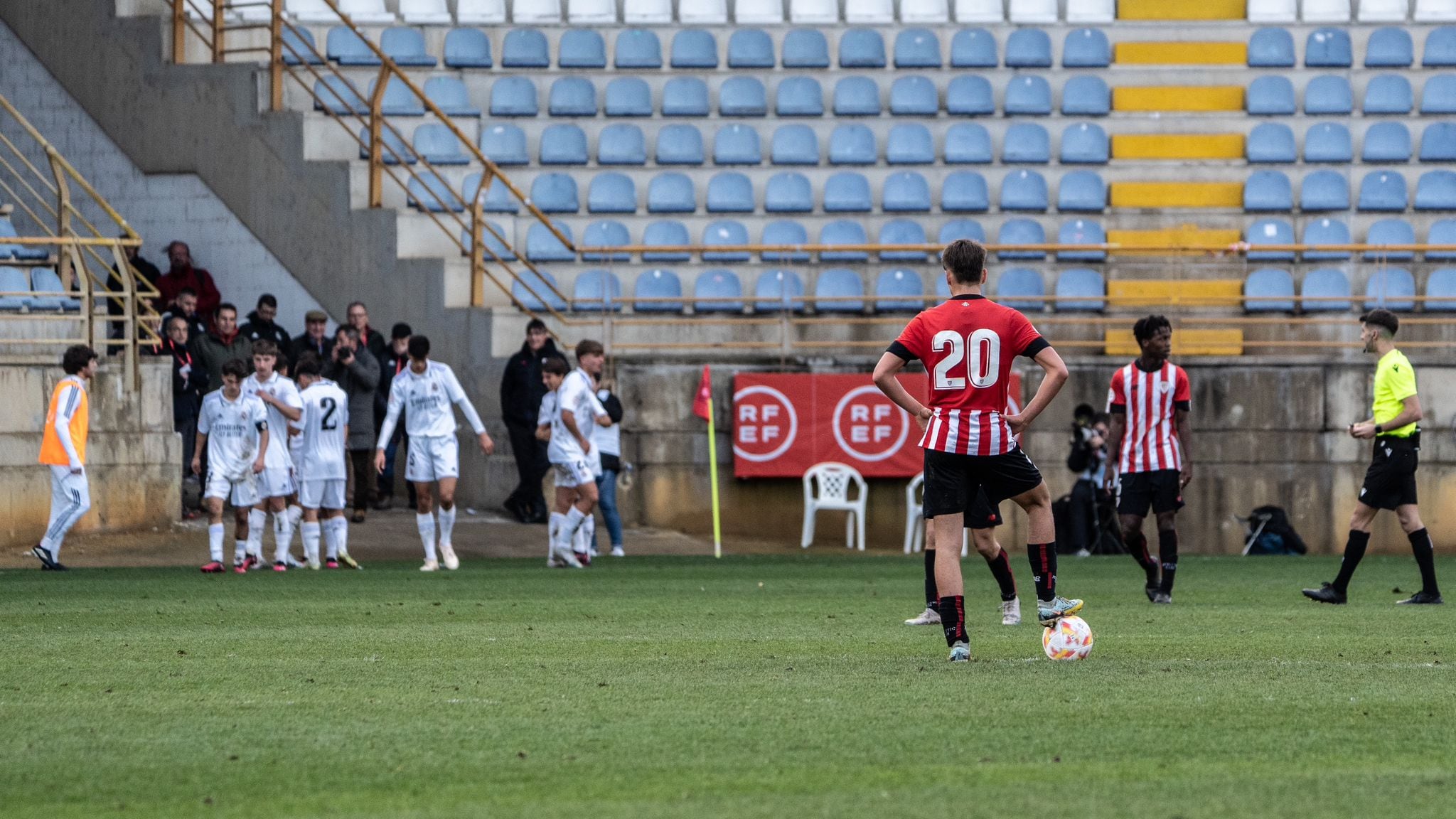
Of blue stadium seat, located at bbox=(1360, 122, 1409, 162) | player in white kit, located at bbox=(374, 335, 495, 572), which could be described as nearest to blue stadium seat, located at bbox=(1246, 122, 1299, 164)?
blue stadium seat, located at bbox=(1360, 122, 1409, 162)

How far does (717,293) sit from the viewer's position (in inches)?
830

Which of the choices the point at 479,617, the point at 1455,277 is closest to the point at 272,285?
the point at 479,617

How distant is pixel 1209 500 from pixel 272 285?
34.5ft

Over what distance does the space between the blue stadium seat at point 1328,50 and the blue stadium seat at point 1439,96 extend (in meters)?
0.99

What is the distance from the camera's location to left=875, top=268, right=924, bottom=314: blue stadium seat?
69.2ft

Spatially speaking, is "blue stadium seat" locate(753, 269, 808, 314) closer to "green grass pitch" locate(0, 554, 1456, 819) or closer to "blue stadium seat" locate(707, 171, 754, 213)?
"blue stadium seat" locate(707, 171, 754, 213)

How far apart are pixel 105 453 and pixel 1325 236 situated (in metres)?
13.6

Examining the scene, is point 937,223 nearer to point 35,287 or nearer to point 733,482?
point 733,482

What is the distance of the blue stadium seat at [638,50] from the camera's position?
23.0m

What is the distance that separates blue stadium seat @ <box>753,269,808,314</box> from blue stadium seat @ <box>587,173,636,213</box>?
6.06 ft

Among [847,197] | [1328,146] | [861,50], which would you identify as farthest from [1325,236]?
[861,50]

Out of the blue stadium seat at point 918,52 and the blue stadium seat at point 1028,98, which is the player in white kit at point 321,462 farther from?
the blue stadium seat at point 1028,98

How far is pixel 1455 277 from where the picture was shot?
69.3 feet

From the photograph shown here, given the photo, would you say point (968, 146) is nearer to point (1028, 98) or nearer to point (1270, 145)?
point (1028, 98)
